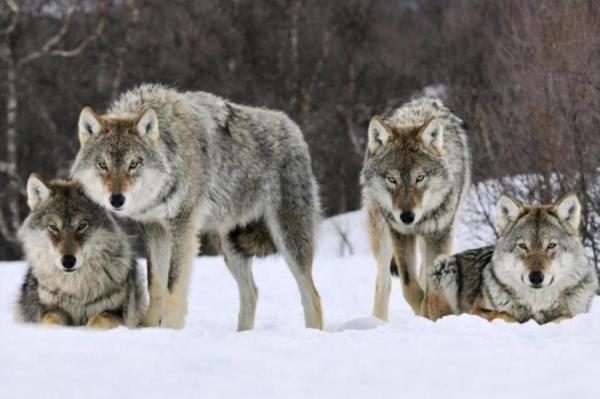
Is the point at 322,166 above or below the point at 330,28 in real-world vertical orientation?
below

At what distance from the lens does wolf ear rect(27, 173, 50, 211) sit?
6.32 m

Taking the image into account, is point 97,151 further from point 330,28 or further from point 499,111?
point 330,28

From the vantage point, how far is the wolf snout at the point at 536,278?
6.07 m

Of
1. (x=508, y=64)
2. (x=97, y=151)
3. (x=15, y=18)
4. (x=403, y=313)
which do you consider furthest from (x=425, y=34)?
(x=97, y=151)

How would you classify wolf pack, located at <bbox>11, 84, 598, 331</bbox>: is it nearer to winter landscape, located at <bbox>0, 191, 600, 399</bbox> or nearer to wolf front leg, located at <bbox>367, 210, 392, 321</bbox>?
wolf front leg, located at <bbox>367, 210, 392, 321</bbox>

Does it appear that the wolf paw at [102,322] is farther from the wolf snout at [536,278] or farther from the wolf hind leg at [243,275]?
the wolf snout at [536,278]

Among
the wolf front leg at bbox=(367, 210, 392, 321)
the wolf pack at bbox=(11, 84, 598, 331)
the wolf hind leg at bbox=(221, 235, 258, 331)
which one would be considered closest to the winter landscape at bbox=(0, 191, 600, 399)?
the wolf pack at bbox=(11, 84, 598, 331)

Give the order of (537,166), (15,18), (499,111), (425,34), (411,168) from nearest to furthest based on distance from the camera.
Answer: (411,168) → (537,166) → (499,111) → (15,18) → (425,34)

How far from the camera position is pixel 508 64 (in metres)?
11.5

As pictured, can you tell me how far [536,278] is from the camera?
239 inches

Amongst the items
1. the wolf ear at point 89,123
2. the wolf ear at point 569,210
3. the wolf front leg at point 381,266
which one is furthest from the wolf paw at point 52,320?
the wolf ear at point 569,210

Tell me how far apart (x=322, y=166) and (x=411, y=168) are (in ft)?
45.2

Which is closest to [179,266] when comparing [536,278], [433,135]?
[433,135]

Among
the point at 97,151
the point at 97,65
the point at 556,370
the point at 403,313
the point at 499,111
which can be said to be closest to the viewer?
the point at 556,370
